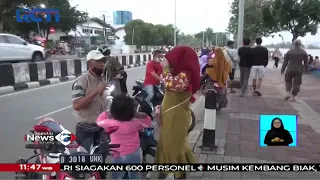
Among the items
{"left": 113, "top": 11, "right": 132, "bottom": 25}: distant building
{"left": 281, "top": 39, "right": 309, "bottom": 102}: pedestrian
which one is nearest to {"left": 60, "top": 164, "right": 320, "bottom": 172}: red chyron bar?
{"left": 281, "top": 39, "right": 309, "bottom": 102}: pedestrian

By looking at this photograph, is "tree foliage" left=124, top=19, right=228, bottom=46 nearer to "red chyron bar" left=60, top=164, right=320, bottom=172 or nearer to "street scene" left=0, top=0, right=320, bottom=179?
"street scene" left=0, top=0, right=320, bottom=179

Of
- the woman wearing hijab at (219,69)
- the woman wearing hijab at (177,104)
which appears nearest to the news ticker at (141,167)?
the woman wearing hijab at (177,104)

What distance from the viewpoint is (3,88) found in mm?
10344

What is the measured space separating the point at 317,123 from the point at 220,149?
301 cm

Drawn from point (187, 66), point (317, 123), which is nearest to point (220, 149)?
point (187, 66)

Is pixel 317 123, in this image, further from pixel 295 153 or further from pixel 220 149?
pixel 220 149

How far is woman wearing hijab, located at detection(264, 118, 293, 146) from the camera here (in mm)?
4395

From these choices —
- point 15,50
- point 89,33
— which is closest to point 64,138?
point 15,50

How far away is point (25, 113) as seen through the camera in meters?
7.35

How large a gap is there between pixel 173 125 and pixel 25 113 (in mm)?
4948

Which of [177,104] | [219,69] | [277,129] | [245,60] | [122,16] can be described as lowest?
[277,129]

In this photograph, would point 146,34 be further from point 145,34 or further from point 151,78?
point 151,78

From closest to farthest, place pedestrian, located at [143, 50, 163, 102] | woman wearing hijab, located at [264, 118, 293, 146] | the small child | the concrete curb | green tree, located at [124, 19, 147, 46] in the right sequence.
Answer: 1. the small child
2. woman wearing hijab, located at [264, 118, 293, 146]
3. pedestrian, located at [143, 50, 163, 102]
4. the concrete curb
5. green tree, located at [124, 19, 147, 46]

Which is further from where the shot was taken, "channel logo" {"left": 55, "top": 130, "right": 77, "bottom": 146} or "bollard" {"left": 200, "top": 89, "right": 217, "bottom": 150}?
"bollard" {"left": 200, "top": 89, "right": 217, "bottom": 150}
